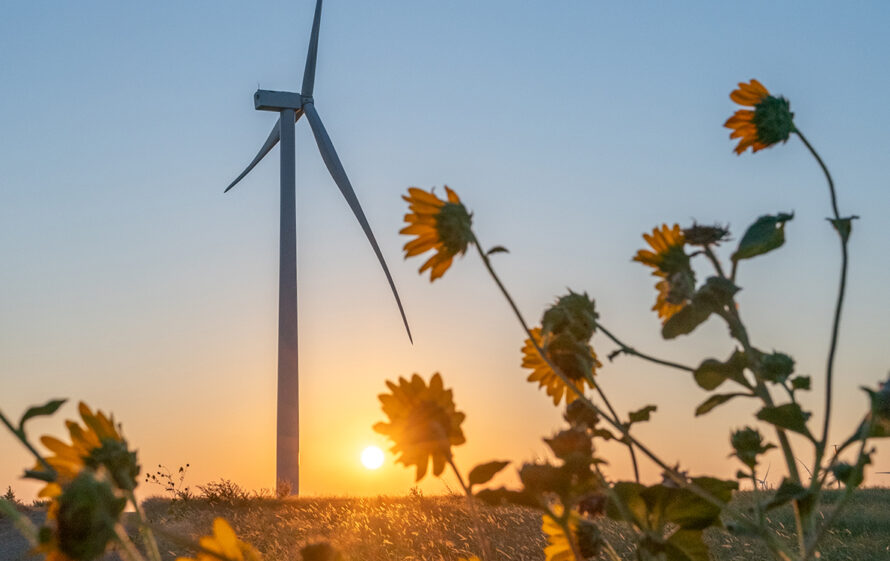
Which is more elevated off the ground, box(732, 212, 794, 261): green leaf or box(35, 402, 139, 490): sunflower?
box(732, 212, 794, 261): green leaf

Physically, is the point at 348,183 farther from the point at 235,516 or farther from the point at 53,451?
the point at 53,451

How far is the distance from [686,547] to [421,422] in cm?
47

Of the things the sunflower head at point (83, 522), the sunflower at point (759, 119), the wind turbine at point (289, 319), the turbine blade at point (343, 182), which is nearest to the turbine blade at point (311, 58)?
the wind turbine at point (289, 319)

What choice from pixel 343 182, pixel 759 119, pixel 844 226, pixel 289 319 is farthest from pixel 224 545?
pixel 289 319

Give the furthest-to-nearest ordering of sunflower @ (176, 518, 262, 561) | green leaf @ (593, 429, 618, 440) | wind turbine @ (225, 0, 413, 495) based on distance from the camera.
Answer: wind turbine @ (225, 0, 413, 495) → green leaf @ (593, 429, 618, 440) → sunflower @ (176, 518, 262, 561)

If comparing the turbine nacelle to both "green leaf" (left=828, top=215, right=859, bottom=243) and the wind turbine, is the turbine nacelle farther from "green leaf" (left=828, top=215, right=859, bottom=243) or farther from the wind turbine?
"green leaf" (left=828, top=215, right=859, bottom=243)

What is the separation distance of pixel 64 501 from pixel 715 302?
962 mm

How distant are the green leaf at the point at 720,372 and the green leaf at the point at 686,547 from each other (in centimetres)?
22

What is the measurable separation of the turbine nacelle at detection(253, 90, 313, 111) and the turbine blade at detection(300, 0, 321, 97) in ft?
0.49

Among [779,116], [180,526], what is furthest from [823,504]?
[779,116]

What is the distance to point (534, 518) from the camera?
8.84 meters

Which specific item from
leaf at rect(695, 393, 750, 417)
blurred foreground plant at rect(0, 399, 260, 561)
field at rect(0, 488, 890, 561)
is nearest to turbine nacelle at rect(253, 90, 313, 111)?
field at rect(0, 488, 890, 561)

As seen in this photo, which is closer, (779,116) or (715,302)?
(715,302)

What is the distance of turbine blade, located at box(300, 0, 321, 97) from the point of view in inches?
589
